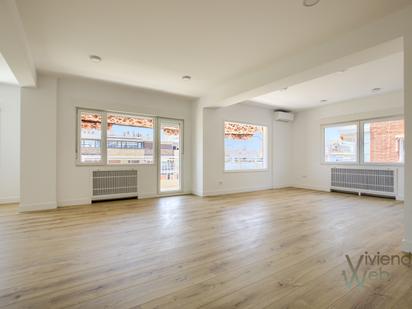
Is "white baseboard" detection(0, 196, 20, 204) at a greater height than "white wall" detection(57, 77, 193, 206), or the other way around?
"white wall" detection(57, 77, 193, 206)

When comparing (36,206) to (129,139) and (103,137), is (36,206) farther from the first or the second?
(129,139)

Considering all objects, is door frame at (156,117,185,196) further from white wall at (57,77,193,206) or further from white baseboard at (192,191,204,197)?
white baseboard at (192,191,204,197)

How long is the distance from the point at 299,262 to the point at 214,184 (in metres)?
4.10

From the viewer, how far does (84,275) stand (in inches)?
79.1

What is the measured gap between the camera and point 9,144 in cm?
524

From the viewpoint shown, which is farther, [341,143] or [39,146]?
[341,143]

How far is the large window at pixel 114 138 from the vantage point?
16.7ft

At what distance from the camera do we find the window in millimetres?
6775

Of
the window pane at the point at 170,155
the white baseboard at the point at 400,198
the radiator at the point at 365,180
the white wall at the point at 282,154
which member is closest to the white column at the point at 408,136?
the white baseboard at the point at 400,198

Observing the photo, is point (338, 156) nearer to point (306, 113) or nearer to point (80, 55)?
point (306, 113)

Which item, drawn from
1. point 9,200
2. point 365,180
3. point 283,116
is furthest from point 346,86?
point 9,200

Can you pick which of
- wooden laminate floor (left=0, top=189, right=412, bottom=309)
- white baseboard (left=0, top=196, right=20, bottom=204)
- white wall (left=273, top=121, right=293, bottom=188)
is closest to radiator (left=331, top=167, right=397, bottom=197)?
white wall (left=273, top=121, right=293, bottom=188)
